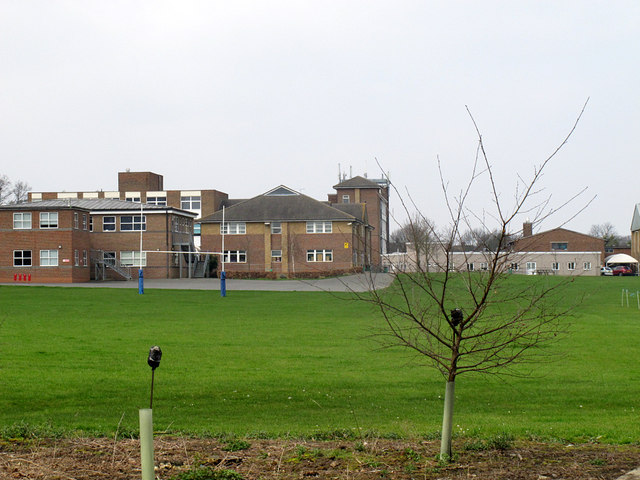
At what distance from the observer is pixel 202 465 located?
22.8ft

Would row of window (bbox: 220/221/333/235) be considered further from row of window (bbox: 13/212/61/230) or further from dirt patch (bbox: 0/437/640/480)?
dirt patch (bbox: 0/437/640/480)

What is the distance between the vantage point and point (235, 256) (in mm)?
93312

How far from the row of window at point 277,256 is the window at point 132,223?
1635 cm

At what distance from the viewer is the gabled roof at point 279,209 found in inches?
3627

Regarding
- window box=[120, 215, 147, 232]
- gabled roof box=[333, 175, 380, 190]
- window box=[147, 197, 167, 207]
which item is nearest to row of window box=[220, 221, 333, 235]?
window box=[120, 215, 147, 232]

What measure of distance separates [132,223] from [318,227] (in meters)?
22.9

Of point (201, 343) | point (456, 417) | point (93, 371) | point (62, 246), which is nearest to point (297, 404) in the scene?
point (456, 417)

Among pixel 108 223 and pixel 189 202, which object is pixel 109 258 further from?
pixel 189 202

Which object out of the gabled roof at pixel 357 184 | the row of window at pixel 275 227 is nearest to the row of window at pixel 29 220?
the row of window at pixel 275 227

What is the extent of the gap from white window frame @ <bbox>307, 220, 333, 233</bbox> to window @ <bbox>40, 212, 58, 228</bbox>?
104 ft

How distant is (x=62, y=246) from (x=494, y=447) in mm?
65556

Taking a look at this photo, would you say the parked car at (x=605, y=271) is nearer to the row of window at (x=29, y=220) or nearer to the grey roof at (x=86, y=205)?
the grey roof at (x=86, y=205)

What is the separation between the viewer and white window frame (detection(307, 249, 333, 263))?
3595 inches

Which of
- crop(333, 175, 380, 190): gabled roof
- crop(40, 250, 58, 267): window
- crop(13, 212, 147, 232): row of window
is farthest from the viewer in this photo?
crop(333, 175, 380, 190): gabled roof
